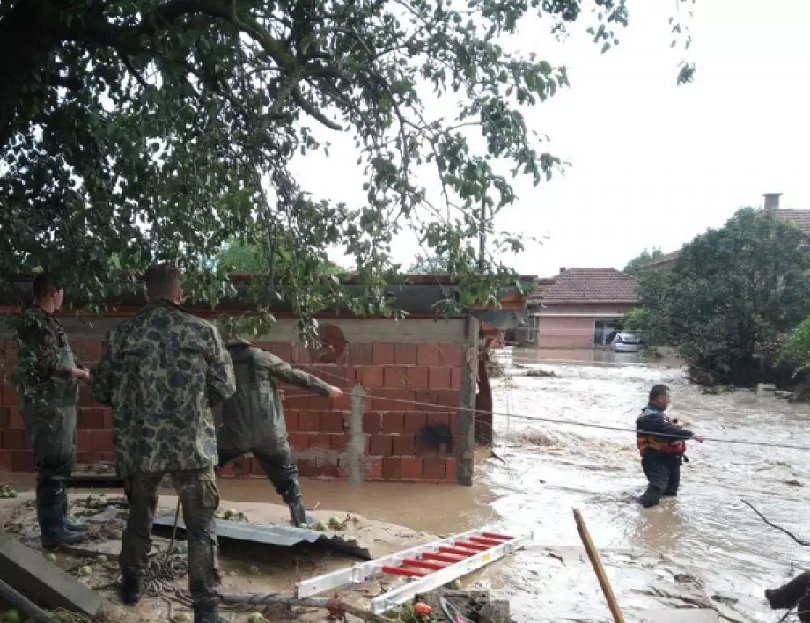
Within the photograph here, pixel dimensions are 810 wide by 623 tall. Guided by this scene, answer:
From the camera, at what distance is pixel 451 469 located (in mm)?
7742

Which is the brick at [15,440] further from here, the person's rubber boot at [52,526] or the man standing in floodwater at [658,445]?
the man standing in floodwater at [658,445]

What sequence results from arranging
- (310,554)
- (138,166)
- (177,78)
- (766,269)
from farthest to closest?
(766,269) → (310,554) → (138,166) → (177,78)

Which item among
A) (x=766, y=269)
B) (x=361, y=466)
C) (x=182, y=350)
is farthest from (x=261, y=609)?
(x=766, y=269)

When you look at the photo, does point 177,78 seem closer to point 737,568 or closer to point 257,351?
point 257,351

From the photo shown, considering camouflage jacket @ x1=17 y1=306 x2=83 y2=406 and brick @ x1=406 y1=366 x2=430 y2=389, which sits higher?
camouflage jacket @ x1=17 y1=306 x2=83 y2=406

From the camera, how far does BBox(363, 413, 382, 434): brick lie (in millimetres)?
7754

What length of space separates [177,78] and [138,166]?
76 centimetres

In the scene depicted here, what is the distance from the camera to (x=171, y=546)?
14.1 feet

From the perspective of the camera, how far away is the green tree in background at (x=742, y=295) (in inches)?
911

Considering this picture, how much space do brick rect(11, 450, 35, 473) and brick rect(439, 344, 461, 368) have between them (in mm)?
4523

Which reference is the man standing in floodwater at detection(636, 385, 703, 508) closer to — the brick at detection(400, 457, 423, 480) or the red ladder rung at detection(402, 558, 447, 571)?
the brick at detection(400, 457, 423, 480)

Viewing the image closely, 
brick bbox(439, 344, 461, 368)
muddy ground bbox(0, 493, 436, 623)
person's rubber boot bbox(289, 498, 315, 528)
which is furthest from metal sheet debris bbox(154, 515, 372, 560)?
brick bbox(439, 344, 461, 368)

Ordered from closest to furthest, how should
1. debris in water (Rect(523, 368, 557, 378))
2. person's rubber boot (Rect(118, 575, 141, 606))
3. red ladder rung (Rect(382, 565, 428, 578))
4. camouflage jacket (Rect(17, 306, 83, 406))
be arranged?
person's rubber boot (Rect(118, 575, 141, 606)) < camouflage jacket (Rect(17, 306, 83, 406)) < red ladder rung (Rect(382, 565, 428, 578)) < debris in water (Rect(523, 368, 557, 378))

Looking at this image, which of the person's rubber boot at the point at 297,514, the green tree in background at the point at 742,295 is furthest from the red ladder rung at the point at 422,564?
the green tree in background at the point at 742,295
